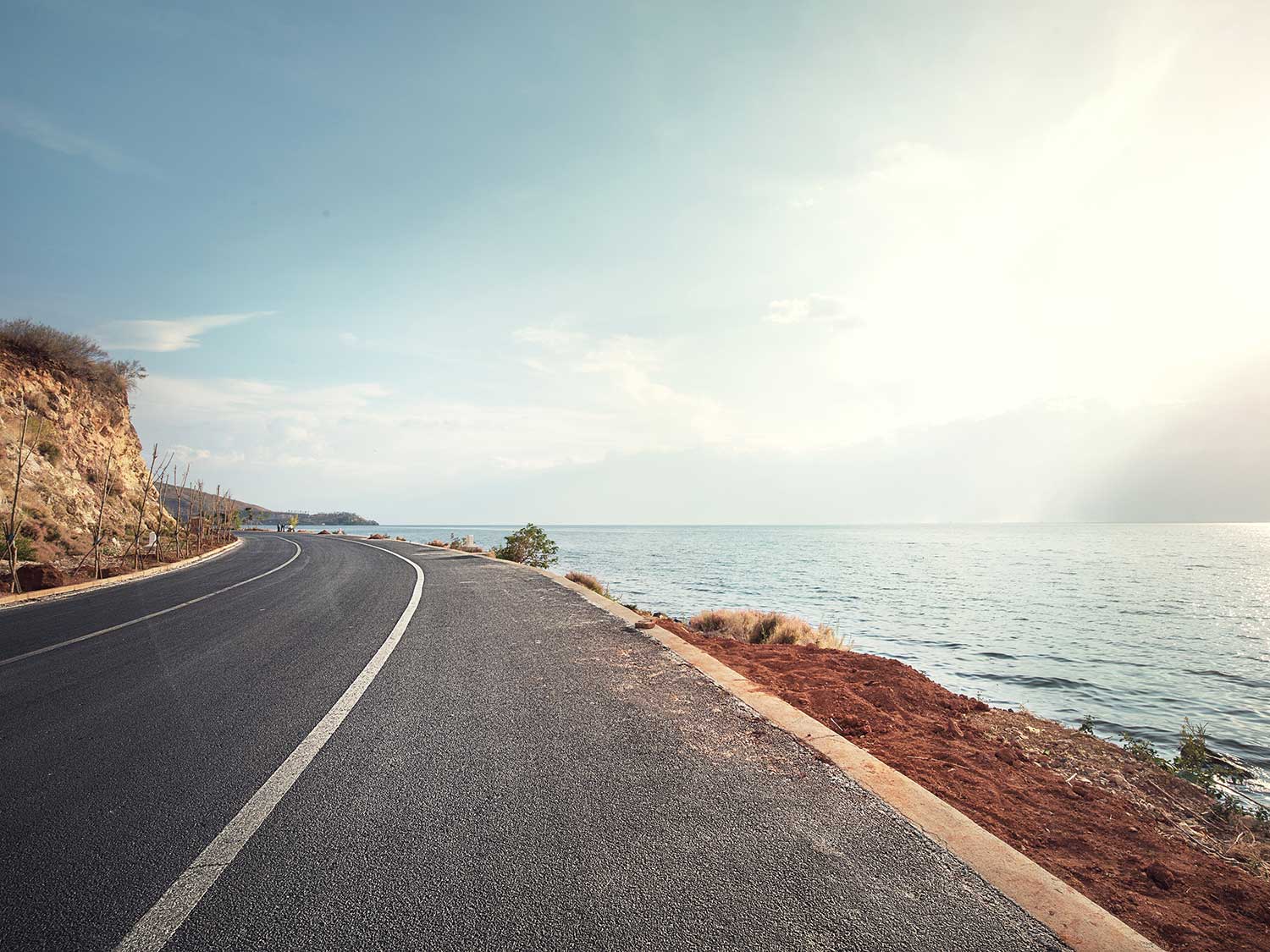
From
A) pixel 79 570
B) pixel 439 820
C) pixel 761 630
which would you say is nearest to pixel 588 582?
pixel 761 630

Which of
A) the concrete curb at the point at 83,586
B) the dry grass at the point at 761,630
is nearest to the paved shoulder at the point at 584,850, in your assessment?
Result: the dry grass at the point at 761,630

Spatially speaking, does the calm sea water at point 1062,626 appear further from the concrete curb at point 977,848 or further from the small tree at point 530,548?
the concrete curb at point 977,848

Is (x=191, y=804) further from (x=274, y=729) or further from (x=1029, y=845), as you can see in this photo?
(x=1029, y=845)

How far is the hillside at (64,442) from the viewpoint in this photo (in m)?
19.4

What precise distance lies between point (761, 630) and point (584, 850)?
30.2 ft

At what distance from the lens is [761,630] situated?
11375 millimetres

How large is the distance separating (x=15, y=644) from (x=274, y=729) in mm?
6272

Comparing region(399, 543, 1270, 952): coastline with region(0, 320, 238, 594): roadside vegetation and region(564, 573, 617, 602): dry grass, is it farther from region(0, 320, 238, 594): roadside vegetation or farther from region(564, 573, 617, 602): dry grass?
region(0, 320, 238, 594): roadside vegetation

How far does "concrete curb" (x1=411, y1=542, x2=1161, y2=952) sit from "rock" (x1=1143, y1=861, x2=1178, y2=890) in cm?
94

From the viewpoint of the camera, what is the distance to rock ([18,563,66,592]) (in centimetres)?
1330

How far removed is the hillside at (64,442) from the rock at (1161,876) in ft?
76.0

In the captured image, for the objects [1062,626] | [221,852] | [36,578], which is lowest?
[1062,626]

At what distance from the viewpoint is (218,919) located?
86.3 inches

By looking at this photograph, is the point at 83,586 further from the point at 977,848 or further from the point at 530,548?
the point at 977,848
